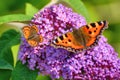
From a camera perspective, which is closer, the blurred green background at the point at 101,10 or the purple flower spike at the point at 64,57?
the purple flower spike at the point at 64,57

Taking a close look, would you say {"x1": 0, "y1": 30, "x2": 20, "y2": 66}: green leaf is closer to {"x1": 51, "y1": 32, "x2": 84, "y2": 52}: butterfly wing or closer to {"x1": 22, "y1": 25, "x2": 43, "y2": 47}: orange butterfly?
{"x1": 22, "y1": 25, "x2": 43, "y2": 47}: orange butterfly

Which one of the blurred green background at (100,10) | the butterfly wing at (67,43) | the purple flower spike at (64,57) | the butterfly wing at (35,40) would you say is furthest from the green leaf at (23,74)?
the blurred green background at (100,10)

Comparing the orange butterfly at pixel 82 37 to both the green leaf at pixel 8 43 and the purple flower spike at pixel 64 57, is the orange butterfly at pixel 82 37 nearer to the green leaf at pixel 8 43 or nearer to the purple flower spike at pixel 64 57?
the purple flower spike at pixel 64 57

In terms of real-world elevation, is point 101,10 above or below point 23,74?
above

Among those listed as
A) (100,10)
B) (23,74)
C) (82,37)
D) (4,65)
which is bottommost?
(23,74)

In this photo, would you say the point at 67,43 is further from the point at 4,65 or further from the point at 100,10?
the point at 100,10

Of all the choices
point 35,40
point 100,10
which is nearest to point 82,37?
point 35,40

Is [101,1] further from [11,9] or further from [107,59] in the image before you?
[107,59]
